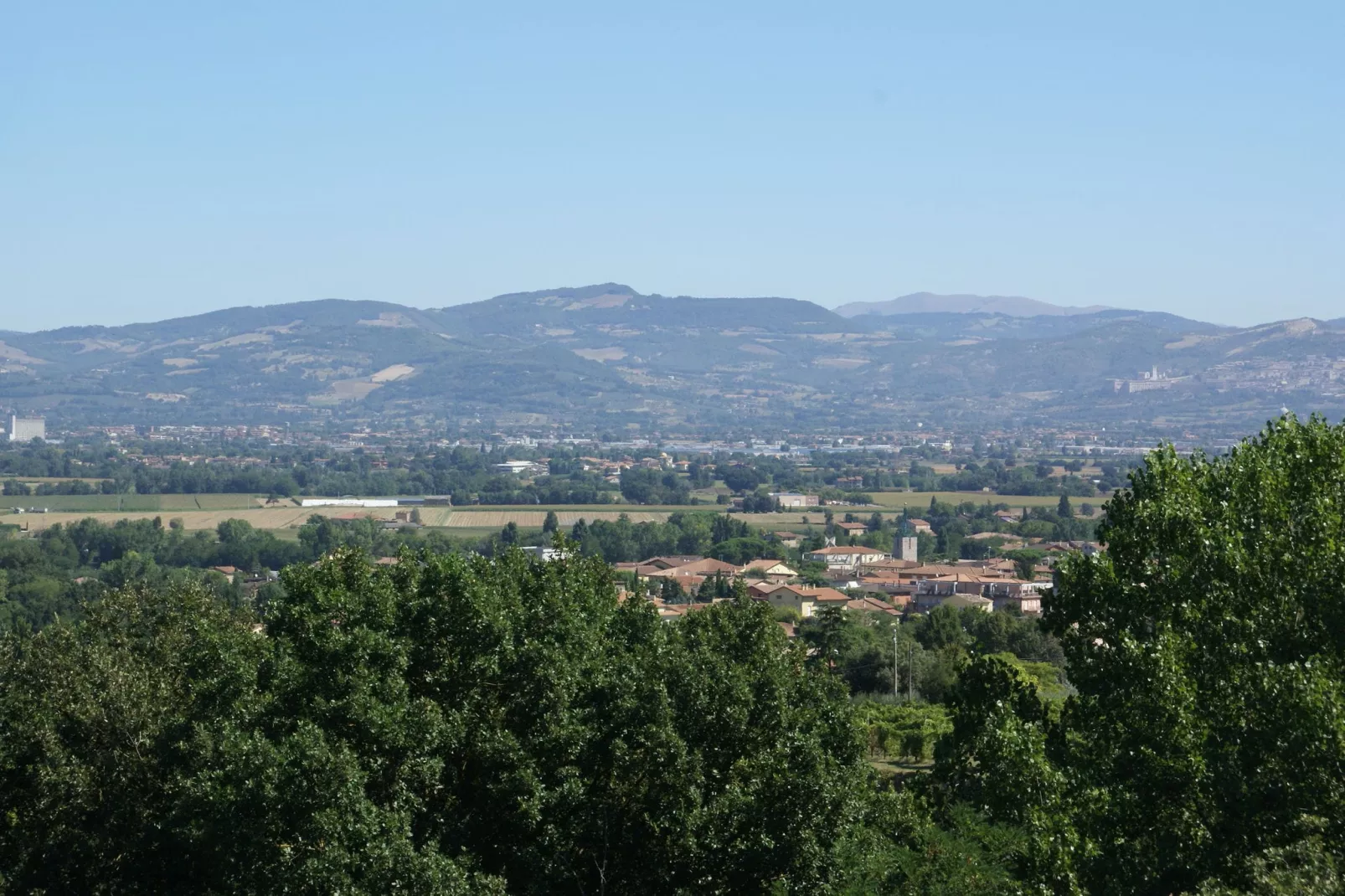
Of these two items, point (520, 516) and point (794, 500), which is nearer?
point (520, 516)

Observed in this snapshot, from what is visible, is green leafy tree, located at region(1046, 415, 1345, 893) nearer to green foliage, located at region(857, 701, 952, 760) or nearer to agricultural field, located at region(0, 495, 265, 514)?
green foliage, located at region(857, 701, 952, 760)

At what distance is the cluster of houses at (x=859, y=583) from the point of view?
54688 millimetres

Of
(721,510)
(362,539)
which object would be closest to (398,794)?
(362,539)

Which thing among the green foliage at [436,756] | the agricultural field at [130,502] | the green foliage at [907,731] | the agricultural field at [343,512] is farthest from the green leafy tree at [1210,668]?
the agricultural field at [130,502]

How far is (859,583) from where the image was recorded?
64.8 m

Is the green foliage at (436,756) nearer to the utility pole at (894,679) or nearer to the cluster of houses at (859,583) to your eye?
the utility pole at (894,679)

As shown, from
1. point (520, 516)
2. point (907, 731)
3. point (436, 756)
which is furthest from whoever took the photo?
point (520, 516)

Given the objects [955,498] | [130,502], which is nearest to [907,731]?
[130,502]

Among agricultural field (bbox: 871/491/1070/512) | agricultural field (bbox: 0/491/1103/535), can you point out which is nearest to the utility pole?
agricultural field (bbox: 0/491/1103/535)

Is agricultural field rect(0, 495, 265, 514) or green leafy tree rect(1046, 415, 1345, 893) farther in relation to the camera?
agricultural field rect(0, 495, 265, 514)

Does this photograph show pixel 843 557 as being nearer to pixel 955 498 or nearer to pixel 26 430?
pixel 955 498

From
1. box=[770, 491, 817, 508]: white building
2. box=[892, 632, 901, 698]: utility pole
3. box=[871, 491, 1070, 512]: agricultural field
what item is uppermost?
box=[892, 632, 901, 698]: utility pole

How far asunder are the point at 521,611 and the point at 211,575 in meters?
46.8

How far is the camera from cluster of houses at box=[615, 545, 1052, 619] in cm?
5469
